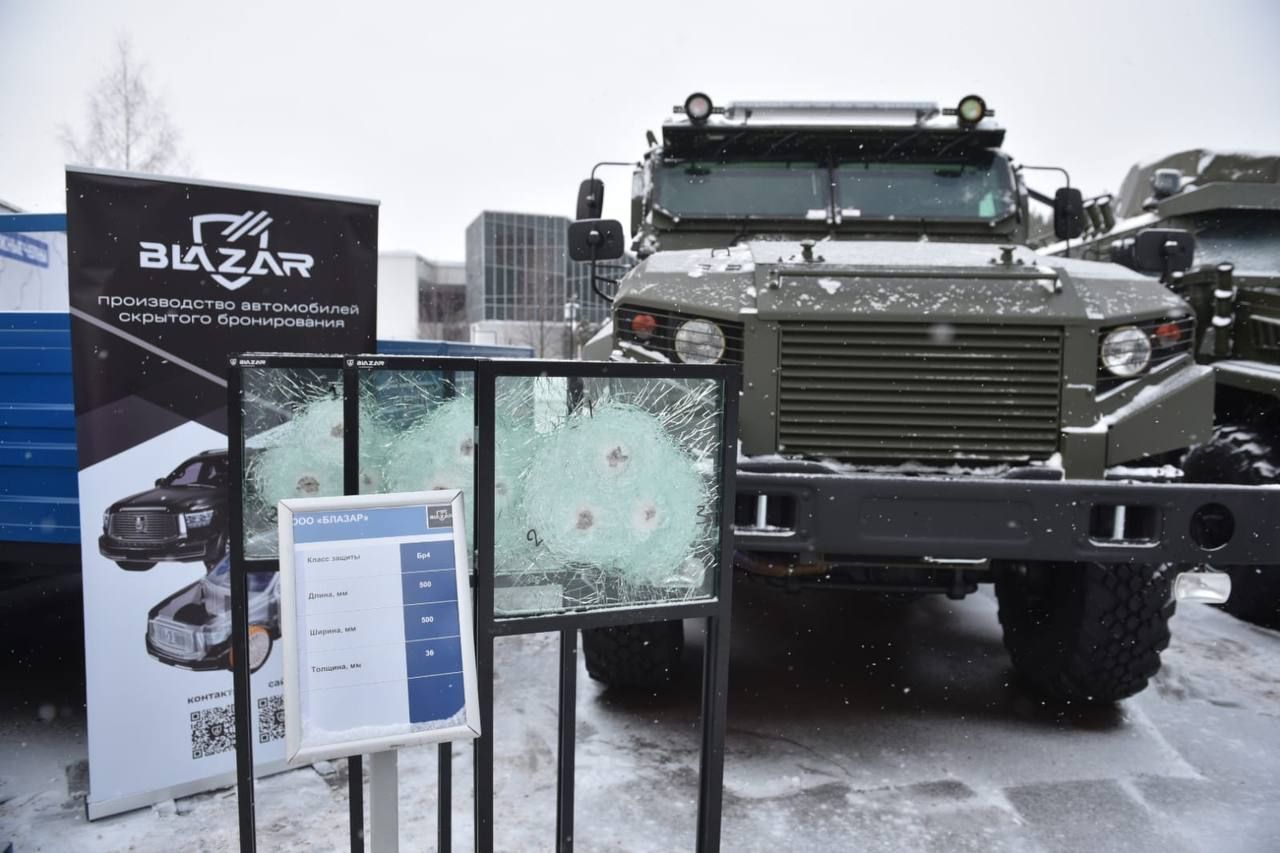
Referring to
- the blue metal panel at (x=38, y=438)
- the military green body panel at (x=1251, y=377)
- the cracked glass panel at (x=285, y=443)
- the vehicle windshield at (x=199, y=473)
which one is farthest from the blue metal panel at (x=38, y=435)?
the military green body panel at (x=1251, y=377)

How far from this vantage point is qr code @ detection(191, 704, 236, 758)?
9.72 ft

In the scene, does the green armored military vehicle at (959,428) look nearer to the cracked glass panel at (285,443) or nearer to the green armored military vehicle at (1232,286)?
the green armored military vehicle at (1232,286)

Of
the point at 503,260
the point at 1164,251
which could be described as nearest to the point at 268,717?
the point at 1164,251

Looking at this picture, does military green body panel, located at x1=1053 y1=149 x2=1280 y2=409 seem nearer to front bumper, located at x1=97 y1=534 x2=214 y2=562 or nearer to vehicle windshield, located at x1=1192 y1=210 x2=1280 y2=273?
vehicle windshield, located at x1=1192 y1=210 x2=1280 y2=273

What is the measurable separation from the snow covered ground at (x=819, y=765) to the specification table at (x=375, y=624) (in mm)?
1205

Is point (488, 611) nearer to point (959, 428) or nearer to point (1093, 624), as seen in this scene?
point (959, 428)

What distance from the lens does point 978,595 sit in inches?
233

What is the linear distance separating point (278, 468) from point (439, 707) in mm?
691

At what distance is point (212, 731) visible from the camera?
2.99m

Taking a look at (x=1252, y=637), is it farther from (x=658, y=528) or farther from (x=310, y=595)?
(x=310, y=595)

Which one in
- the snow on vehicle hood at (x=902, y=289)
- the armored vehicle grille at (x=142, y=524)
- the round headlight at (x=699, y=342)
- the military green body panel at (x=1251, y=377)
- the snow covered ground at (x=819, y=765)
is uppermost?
the snow on vehicle hood at (x=902, y=289)

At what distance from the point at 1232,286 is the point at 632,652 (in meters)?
4.91

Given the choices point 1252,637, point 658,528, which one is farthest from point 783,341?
point 1252,637

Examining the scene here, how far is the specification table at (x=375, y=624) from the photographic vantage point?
5.47 feet
